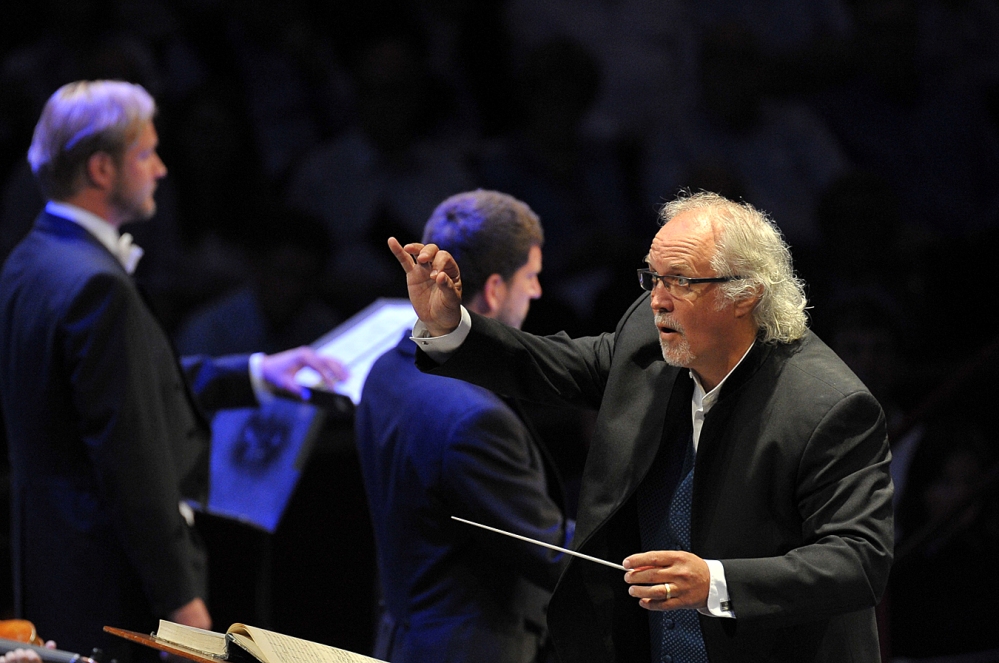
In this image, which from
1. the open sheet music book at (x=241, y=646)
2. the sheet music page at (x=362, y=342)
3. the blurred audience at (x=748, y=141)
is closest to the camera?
the open sheet music book at (x=241, y=646)

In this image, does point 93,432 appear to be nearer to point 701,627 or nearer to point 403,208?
point 701,627

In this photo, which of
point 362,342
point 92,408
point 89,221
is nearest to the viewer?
point 92,408

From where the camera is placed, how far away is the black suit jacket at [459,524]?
2.55 m

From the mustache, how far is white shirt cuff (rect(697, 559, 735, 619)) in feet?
1.42

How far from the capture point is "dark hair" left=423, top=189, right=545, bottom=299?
8.80 feet

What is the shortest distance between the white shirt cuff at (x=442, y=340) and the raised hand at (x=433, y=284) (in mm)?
18

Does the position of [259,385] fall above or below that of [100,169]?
A: below

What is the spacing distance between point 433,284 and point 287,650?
Answer: 660 millimetres

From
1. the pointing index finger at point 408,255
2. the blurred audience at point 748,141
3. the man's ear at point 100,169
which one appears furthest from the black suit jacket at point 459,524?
the blurred audience at point 748,141

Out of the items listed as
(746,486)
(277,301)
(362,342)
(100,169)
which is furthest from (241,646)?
(277,301)

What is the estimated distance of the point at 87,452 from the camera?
288 cm

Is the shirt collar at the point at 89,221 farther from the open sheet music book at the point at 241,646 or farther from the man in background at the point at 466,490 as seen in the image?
the open sheet music book at the point at 241,646

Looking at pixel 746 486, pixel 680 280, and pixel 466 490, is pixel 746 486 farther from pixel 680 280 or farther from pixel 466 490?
pixel 466 490

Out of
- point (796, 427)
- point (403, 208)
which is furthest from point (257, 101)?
point (796, 427)
